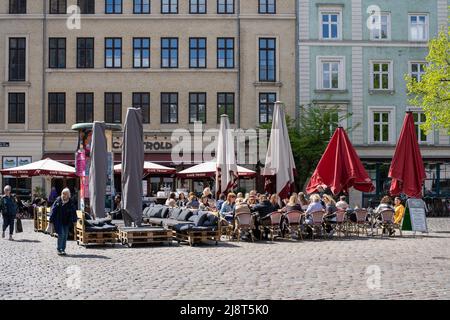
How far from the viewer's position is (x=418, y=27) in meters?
42.6

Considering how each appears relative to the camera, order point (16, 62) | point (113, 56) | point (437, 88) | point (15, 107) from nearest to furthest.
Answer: point (437, 88) < point (15, 107) < point (16, 62) < point (113, 56)

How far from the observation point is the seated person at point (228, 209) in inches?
847

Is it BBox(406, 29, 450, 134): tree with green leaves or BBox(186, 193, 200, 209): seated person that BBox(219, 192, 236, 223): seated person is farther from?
BBox(406, 29, 450, 134): tree with green leaves

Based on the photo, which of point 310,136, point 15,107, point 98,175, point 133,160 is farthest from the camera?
point 15,107

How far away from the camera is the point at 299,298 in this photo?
10055 millimetres

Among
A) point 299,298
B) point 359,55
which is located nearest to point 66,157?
point 359,55

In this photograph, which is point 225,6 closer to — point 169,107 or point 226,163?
point 169,107

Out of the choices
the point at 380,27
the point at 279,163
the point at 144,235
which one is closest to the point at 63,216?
the point at 144,235

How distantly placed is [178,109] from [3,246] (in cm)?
2367

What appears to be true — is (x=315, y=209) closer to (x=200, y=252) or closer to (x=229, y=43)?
(x=200, y=252)

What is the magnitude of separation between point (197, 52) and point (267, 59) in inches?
159

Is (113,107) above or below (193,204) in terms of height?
above

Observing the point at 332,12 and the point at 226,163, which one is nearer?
the point at 226,163

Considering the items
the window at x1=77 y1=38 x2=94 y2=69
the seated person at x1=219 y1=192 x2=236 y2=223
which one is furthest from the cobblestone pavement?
the window at x1=77 y1=38 x2=94 y2=69
